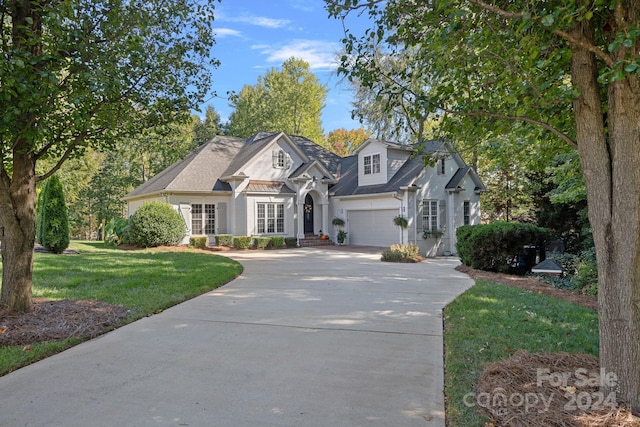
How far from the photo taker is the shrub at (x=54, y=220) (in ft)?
51.6

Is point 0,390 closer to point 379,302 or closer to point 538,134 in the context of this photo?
point 379,302

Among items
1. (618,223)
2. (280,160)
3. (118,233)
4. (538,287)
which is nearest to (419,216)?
(280,160)

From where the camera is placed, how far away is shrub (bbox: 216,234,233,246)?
792 inches

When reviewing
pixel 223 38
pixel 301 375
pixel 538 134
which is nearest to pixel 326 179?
pixel 223 38

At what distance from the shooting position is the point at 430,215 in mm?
19609

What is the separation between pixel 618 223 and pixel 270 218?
19.2 meters

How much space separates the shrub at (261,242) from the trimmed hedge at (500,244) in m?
10.8

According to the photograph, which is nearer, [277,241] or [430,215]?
[430,215]

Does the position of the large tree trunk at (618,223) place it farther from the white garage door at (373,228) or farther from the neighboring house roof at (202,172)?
the neighboring house roof at (202,172)

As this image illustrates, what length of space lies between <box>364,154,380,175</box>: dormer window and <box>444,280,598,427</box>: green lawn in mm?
14109

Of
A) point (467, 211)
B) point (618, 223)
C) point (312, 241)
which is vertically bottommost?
point (312, 241)

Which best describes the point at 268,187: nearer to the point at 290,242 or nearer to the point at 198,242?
the point at 290,242

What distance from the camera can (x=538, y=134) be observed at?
5.36 meters

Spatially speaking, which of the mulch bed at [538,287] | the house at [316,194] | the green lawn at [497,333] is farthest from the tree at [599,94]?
the house at [316,194]
